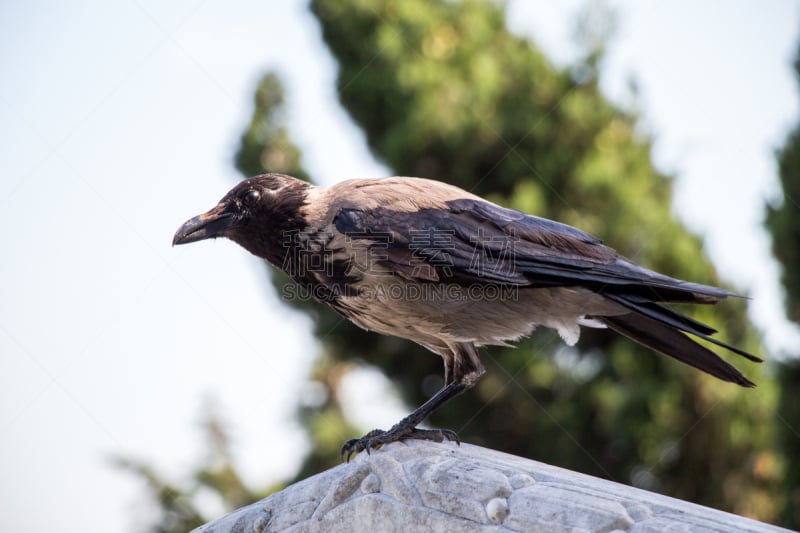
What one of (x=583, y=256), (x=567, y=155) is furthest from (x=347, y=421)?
(x=583, y=256)

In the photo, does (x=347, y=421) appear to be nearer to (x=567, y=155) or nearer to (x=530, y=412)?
(x=530, y=412)

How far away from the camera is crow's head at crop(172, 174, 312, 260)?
405 centimetres

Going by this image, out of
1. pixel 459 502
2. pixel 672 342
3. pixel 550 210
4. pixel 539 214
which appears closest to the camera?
pixel 459 502

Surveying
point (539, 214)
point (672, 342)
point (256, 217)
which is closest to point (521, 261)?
point (672, 342)

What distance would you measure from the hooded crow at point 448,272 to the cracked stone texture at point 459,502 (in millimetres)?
474

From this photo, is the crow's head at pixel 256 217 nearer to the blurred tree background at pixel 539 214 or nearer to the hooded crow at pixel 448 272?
the hooded crow at pixel 448 272

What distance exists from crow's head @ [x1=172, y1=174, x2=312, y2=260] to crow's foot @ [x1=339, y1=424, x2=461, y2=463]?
1.00 m

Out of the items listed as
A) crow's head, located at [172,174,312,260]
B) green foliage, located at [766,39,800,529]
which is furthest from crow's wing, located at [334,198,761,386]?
green foliage, located at [766,39,800,529]

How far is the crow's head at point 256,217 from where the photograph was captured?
13.3 feet

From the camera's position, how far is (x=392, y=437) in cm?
356

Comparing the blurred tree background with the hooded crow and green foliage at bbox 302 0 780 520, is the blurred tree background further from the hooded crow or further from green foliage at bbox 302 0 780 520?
the hooded crow

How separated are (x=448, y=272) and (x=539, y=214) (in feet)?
13.1

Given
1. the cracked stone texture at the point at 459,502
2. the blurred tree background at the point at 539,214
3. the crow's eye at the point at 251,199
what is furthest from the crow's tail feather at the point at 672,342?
the blurred tree background at the point at 539,214

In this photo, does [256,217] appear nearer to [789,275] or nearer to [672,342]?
[672,342]
